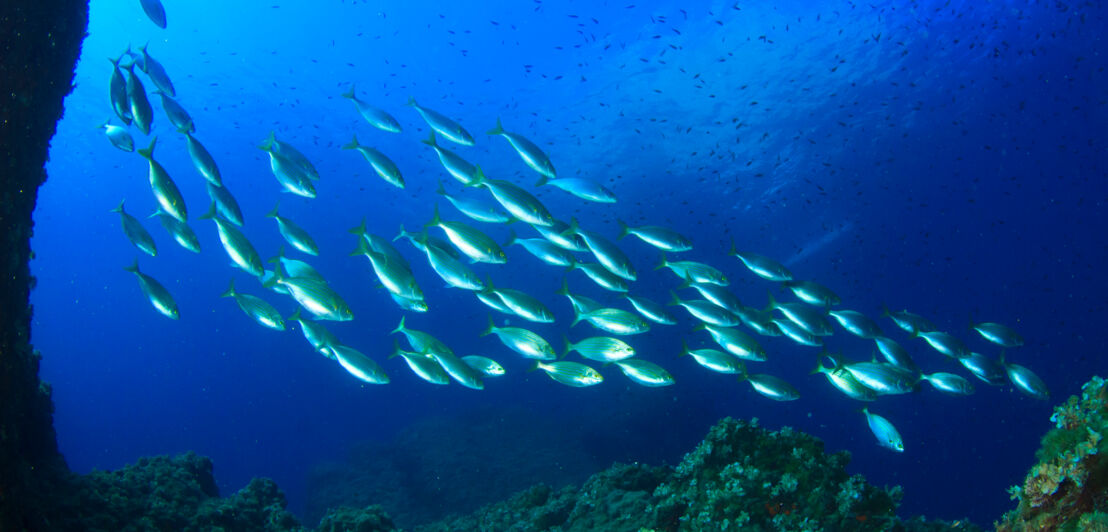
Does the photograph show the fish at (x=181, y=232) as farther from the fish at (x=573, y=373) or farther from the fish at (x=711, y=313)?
the fish at (x=711, y=313)

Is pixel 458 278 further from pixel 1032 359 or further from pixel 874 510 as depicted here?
pixel 1032 359

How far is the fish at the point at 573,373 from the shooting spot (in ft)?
22.0

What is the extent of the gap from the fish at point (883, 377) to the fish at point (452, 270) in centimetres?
580

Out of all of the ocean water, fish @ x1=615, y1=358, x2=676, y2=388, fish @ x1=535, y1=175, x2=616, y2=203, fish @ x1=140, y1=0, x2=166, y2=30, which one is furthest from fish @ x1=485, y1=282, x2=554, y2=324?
the ocean water

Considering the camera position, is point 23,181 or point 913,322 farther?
point 913,322

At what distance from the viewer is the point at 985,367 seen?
8.70 metres

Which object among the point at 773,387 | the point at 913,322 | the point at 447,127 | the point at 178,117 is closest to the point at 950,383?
the point at 913,322

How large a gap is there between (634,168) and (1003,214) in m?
25.1

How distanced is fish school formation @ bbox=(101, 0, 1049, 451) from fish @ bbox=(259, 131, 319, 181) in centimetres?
3

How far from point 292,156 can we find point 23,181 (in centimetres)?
288

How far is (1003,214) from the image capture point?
32.2 metres

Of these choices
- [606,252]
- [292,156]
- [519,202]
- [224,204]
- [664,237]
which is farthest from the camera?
[664,237]

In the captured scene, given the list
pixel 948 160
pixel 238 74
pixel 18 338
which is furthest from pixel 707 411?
pixel 238 74

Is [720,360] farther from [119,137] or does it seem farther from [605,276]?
[119,137]
